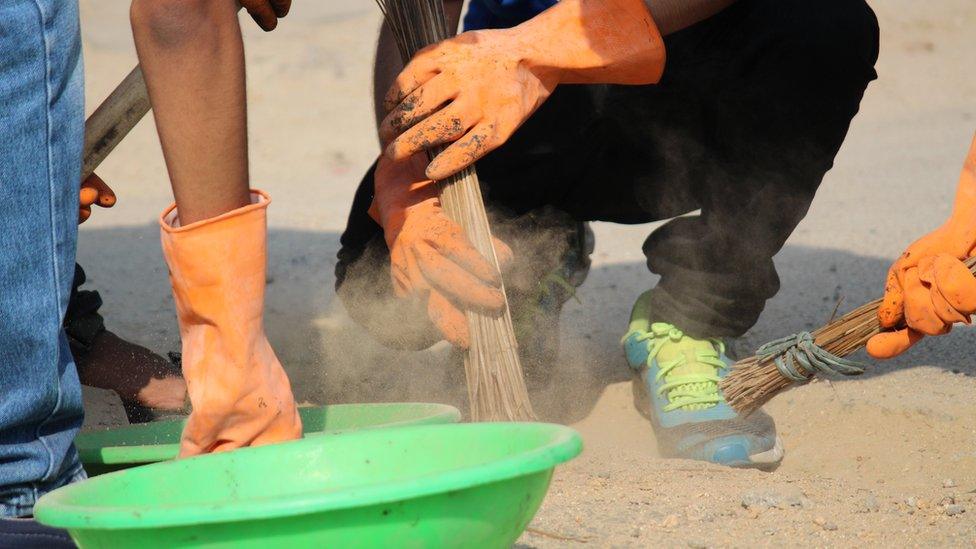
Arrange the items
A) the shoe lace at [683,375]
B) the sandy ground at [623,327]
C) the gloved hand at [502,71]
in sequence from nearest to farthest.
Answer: the sandy ground at [623,327]
the gloved hand at [502,71]
the shoe lace at [683,375]

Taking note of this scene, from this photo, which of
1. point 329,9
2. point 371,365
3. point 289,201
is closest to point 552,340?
point 371,365

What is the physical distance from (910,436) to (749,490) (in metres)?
0.59

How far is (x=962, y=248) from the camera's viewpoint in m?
1.86

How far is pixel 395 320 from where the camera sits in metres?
2.46

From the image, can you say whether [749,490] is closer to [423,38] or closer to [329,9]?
[423,38]

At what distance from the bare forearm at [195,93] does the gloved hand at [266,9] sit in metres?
0.25

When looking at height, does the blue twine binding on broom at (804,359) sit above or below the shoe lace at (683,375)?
above

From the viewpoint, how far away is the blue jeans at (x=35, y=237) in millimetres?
1464

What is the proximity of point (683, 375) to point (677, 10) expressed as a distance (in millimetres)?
740

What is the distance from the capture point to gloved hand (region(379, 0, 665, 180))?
1.91 metres

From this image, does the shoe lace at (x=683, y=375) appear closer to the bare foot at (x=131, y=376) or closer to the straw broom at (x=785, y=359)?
the straw broom at (x=785, y=359)

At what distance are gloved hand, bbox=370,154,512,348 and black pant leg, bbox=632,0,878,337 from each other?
45cm

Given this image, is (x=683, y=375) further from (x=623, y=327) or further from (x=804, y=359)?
(x=623, y=327)

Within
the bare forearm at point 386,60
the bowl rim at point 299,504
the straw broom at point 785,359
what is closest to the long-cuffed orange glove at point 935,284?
the straw broom at point 785,359
